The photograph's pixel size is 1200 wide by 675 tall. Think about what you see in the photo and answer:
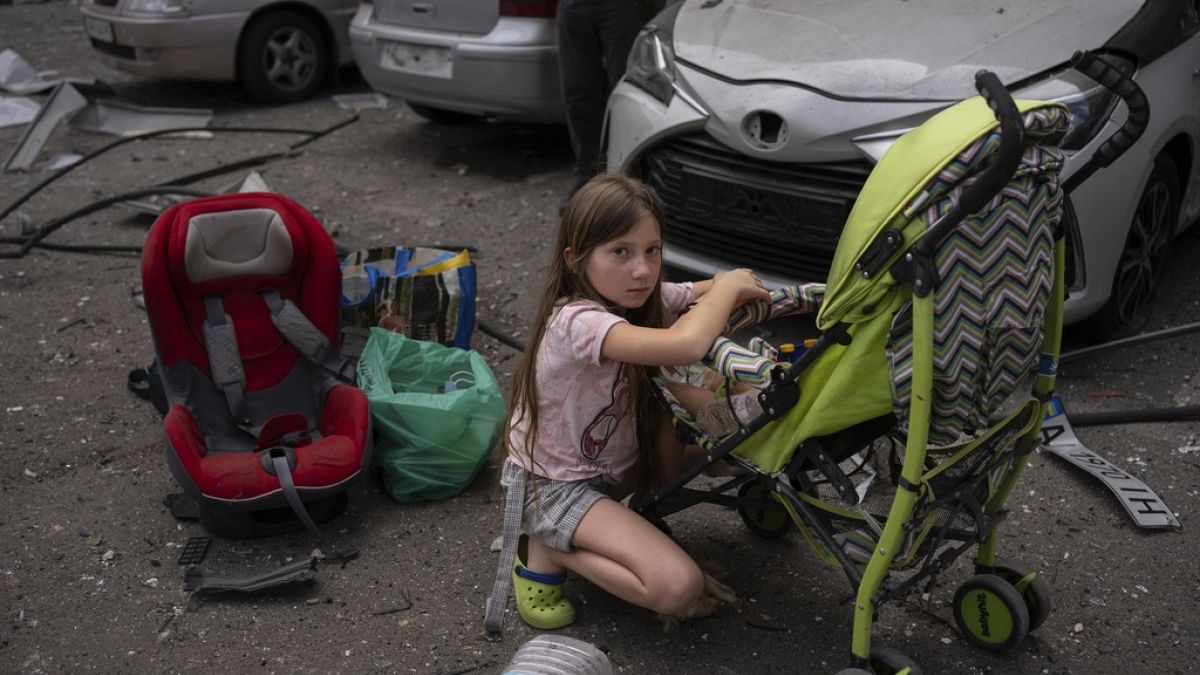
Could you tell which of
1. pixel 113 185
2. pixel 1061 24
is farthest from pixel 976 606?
pixel 113 185

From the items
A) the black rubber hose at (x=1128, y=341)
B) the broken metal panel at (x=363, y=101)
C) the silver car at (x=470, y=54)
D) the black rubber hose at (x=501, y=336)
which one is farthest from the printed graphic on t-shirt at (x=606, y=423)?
the broken metal panel at (x=363, y=101)

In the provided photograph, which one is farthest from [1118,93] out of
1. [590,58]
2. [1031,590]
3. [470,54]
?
[470,54]

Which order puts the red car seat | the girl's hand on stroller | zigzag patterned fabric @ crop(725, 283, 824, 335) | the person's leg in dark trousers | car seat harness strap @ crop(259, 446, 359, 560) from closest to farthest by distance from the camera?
the girl's hand on stroller, zigzag patterned fabric @ crop(725, 283, 824, 335), car seat harness strap @ crop(259, 446, 359, 560), the red car seat, the person's leg in dark trousers

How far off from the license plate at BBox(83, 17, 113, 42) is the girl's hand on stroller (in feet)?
22.8

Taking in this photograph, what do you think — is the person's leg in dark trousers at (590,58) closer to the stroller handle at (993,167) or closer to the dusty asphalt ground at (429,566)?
the dusty asphalt ground at (429,566)

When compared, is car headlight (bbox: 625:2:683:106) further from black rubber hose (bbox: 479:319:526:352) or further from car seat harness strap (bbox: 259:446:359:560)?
car seat harness strap (bbox: 259:446:359:560)

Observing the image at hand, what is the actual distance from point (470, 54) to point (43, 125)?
3.07 metres

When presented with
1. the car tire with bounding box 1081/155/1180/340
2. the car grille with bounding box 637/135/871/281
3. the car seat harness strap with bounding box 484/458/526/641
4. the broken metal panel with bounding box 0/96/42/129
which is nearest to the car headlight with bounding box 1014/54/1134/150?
the car tire with bounding box 1081/155/1180/340

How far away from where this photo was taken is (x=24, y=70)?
31.5ft

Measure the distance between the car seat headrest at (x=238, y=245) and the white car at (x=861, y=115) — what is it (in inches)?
56.2

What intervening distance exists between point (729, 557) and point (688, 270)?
1.50 m

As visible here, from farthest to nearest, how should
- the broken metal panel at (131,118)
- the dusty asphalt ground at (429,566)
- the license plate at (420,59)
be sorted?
the broken metal panel at (131,118) → the license plate at (420,59) → the dusty asphalt ground at (429,566)

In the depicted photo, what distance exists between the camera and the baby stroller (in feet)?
7.98

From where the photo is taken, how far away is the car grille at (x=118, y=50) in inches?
330
